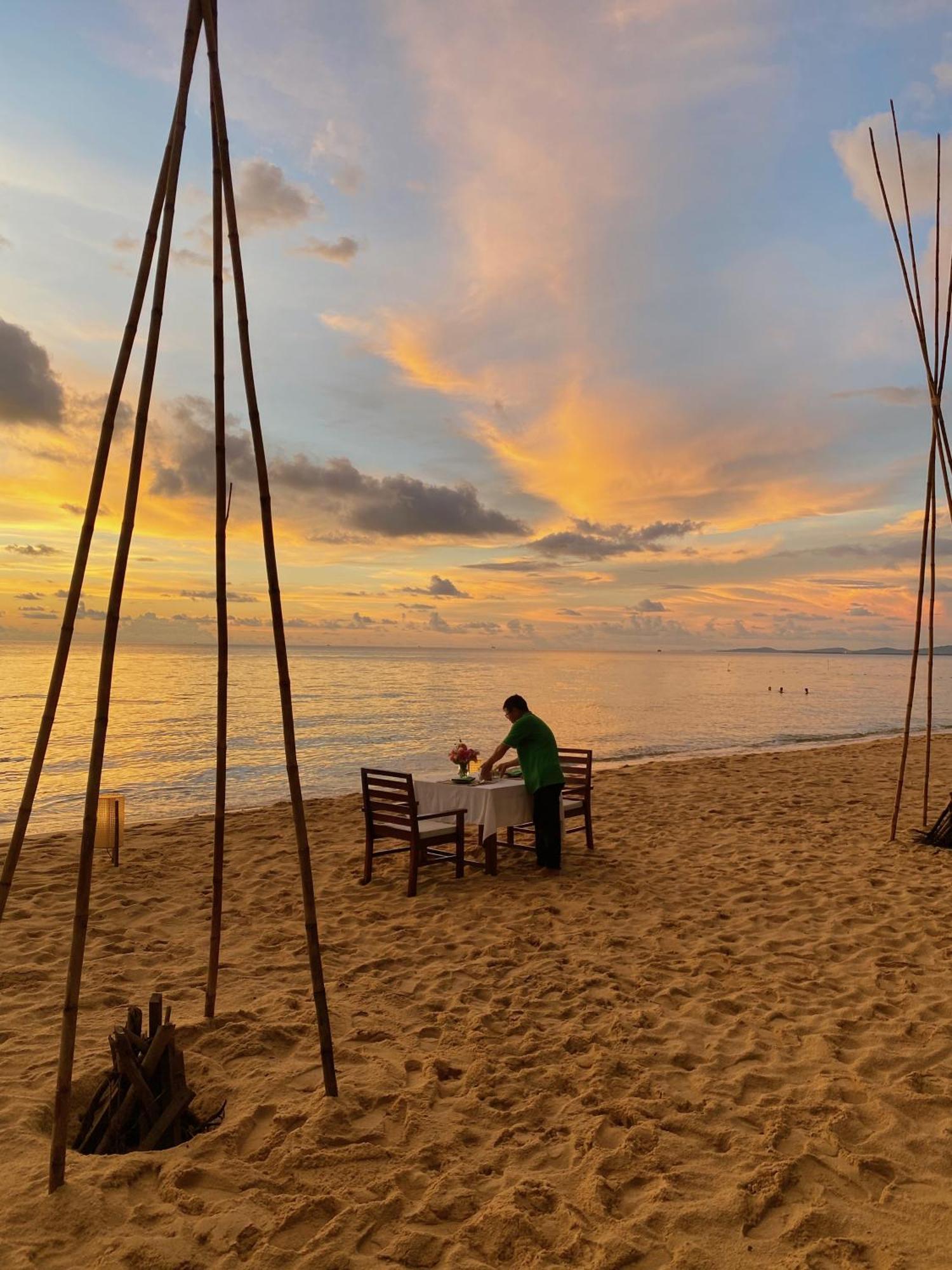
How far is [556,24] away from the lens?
697 centimetres

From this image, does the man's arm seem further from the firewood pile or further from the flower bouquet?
the firewood pile

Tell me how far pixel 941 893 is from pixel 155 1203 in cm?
622

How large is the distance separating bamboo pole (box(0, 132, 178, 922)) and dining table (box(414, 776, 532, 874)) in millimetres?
4336

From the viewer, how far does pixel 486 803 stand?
709 centimetres

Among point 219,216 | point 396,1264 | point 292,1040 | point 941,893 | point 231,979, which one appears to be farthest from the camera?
point 941,893

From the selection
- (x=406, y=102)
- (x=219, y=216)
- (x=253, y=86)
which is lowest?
(x=219, y=216)

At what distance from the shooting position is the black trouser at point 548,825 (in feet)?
24.0

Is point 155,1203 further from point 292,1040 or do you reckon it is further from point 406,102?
point 406,102

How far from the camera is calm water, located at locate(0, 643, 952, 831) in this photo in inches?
671

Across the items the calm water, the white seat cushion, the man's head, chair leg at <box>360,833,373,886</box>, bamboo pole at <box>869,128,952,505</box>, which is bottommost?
the calm water

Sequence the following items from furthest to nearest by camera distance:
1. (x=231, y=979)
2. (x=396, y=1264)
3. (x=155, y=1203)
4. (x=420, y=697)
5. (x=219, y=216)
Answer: (x=420, y=697), (x=231, y=979), (x=219, y=216), (x=155, y=1203), (x=396, y=1264)

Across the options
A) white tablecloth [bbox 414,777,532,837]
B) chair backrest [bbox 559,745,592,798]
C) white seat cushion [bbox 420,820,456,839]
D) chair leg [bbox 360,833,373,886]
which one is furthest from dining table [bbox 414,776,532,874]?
chair backrest [bbox 559,745,592,798]

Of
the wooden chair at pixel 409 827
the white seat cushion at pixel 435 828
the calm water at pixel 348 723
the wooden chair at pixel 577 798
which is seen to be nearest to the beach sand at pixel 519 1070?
the wooden chair at pixel 409 827

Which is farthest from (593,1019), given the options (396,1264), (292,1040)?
(396,1264)
